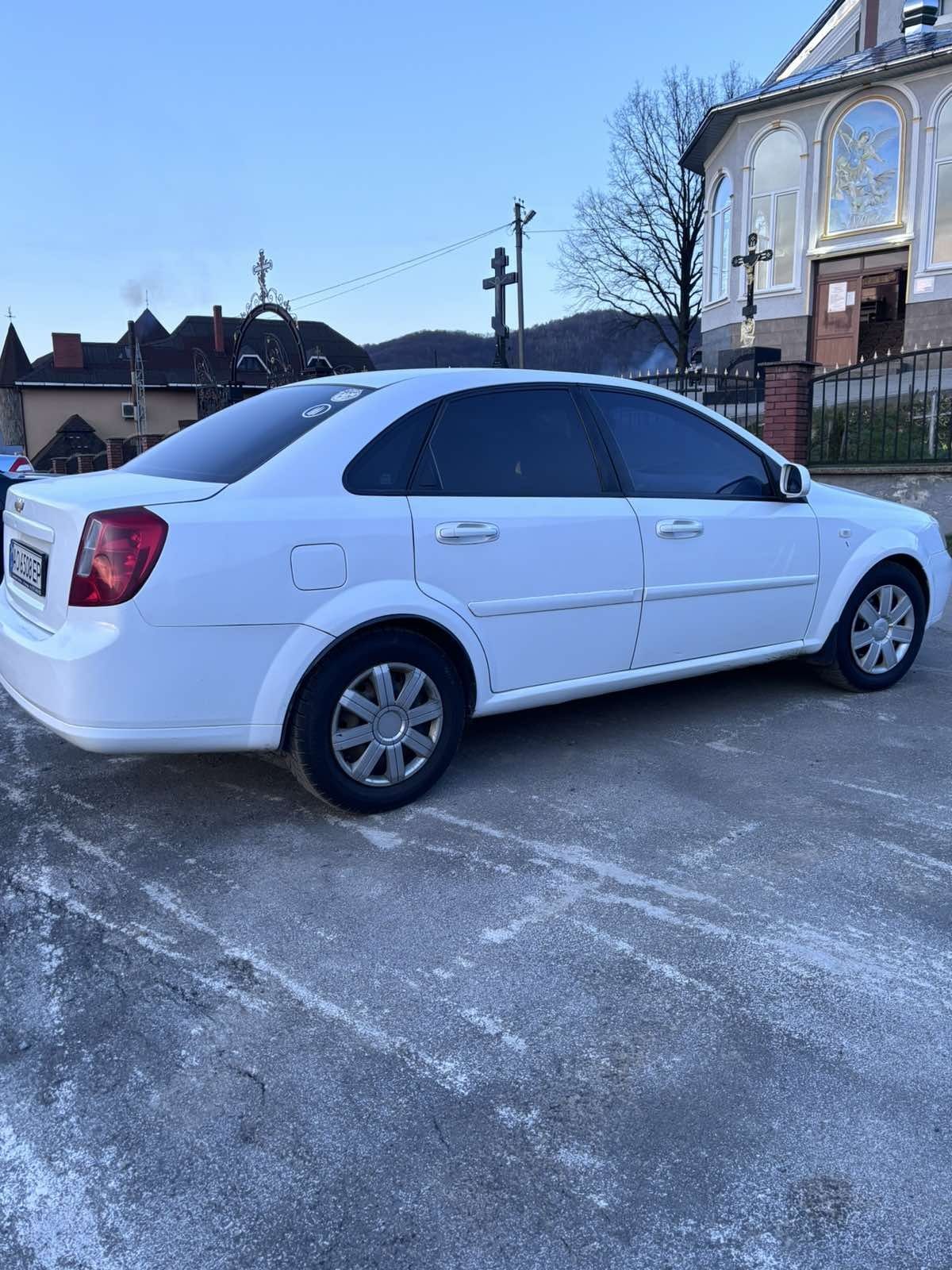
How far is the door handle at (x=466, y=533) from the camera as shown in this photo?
3.67 m

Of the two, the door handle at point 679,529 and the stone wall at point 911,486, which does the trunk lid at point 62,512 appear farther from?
the stone wall at point 911,486

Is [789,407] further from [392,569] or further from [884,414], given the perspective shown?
[392,569]

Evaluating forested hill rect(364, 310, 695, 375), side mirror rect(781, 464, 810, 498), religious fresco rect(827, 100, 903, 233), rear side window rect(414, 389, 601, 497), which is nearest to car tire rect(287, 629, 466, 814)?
rear side window rect(414, 389, 601, 497)

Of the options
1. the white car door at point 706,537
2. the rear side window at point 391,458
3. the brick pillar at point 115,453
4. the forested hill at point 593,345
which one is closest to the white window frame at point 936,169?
the forested hill at point 593,345

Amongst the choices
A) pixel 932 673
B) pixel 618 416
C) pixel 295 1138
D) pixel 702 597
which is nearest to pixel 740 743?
pixel 702 597

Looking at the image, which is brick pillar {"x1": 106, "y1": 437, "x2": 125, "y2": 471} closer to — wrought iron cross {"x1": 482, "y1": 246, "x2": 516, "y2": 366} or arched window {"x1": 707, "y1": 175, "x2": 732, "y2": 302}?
wrought iron cross {"x1": 482, "y1": 246, "x2": 516, "y2": 366}

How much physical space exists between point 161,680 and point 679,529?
2.32 m

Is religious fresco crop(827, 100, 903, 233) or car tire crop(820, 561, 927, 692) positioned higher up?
Result: religious fresco crop(827, 100, 903, 233)

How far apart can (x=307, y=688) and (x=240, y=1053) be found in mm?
1343

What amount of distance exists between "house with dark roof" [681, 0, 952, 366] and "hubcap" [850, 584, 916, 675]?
2311 centimetres

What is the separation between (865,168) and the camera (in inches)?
1029

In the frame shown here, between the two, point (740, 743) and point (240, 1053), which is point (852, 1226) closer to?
point (240, 1053)

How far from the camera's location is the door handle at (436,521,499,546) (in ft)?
12.0

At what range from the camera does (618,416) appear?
4.39 m
